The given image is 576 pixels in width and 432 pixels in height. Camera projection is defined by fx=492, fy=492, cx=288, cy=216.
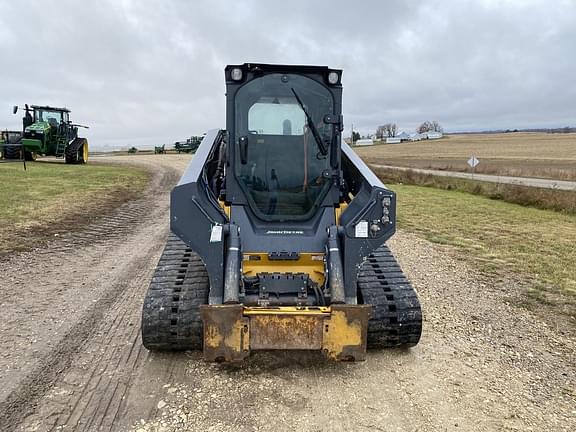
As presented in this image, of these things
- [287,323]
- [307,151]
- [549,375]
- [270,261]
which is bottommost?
[549,375]

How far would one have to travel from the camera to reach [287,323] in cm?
387

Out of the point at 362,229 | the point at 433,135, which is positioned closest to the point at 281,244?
the point at 362,229

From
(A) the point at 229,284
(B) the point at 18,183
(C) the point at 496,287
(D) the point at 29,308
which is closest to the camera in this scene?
(A) the point at 229,284

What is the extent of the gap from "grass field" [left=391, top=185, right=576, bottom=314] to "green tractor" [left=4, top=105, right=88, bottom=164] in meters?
18.6

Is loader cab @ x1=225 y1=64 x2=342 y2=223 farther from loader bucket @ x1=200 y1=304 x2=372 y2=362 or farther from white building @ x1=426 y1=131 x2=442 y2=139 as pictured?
white building @ x1=426 y1=131 x2=442 y2=139

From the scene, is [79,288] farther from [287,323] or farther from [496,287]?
[496,287]

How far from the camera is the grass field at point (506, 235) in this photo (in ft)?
25.5

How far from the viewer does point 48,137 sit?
26062 mm

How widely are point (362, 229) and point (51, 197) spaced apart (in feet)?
39.3

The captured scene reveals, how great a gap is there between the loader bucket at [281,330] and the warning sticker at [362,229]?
0.77 metres

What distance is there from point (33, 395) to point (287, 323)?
1.97 meters

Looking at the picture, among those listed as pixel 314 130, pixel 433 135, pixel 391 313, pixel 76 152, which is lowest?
pixel 391 313

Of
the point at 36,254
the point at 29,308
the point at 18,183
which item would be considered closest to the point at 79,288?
the point at 29,308

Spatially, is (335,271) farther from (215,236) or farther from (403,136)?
(403,136)
